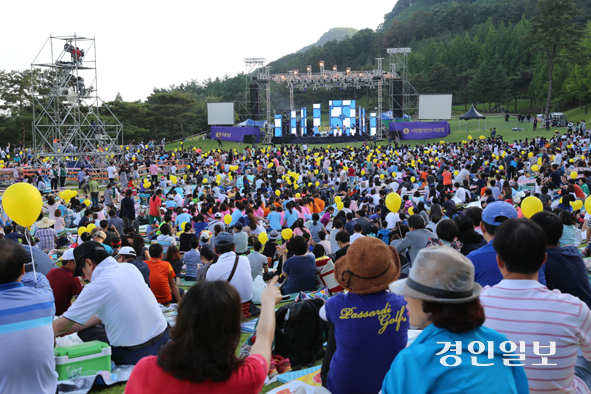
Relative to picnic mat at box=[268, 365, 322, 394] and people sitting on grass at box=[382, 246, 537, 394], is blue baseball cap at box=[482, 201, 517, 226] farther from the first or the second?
people sitting on grass at box=[382, 246, 537, 394]

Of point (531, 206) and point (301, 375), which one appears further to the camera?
point (531, 206)

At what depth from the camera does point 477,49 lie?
69.8 metres

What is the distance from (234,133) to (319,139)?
24.0 ft

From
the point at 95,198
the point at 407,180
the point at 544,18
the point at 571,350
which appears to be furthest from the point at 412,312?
the point at 544,18

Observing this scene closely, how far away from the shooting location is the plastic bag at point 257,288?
5.88 m

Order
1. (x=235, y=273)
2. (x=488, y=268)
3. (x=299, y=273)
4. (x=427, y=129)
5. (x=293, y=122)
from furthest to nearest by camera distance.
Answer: (x=293, y=122), (x=427, y=129), (x=299, y=273), (x=235, y=273), (x=488, y=268)

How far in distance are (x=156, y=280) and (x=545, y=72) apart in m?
59.0

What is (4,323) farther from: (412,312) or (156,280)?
(156,280)

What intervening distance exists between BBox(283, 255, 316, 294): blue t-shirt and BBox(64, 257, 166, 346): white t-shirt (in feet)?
6.30

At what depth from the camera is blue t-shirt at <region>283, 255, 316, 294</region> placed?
17.5ft

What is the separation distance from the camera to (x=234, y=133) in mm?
38281

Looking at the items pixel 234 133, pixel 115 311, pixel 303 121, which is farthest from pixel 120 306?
pixel 234 133

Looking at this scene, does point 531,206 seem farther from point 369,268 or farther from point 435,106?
point 435,106

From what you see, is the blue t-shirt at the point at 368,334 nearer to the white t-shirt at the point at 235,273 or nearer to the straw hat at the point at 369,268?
the straw hat at the point at 369,268
